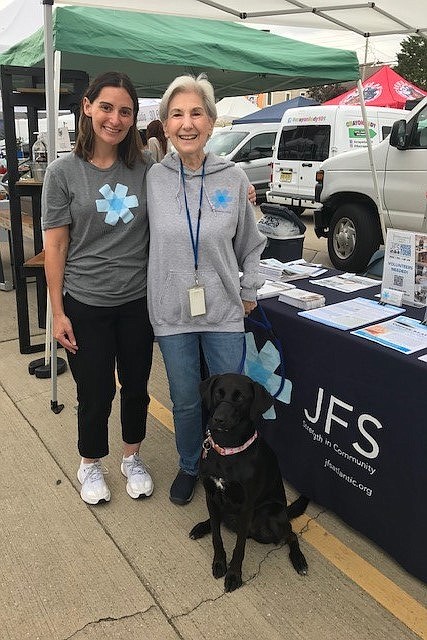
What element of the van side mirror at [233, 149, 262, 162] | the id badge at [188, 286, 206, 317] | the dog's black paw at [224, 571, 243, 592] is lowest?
the dog's black paw at [224, 571, 243, 592]

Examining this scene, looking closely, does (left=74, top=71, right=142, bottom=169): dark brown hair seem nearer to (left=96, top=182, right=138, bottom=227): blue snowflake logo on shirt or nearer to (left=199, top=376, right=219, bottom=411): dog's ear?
(left=96, top=182, right=138, bottom=227): blue snowflake logo on shirt

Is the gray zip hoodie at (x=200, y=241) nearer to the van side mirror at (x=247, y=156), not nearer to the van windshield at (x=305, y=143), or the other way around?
the van windshield at (x=305, y=143)

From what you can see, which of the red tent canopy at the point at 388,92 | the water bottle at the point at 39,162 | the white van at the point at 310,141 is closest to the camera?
the water bottle at the point at 39,162

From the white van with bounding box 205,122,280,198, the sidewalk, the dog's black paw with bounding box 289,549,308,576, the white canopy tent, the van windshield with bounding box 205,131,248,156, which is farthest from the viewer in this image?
the van windshield with bounding box 205,131,248,156

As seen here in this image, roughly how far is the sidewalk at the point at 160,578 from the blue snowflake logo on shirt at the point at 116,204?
142 centimetres

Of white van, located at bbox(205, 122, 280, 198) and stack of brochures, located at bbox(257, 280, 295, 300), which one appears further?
white van, located at bbox(205, 122, 280, 198)

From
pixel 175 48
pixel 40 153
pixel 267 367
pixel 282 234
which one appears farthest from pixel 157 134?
pixel 267 367

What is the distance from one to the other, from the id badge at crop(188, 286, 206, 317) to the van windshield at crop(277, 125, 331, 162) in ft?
29.2

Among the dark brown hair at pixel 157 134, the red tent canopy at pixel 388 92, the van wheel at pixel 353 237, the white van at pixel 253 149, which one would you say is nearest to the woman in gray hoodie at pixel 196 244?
the dark brown hair at pixel 157 134

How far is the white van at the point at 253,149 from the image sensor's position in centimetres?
1287

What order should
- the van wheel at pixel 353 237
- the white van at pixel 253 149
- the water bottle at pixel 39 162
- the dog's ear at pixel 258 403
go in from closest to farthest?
the dog's ear at pixel 258 403 < the water bottle at pixel 39 162 < the van wheel at pixel 353 237 < the white van at pixel 253 149

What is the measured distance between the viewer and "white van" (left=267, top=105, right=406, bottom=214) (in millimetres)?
9992

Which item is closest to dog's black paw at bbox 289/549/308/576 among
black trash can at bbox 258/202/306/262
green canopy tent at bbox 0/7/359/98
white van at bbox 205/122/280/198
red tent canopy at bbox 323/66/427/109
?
black trash can at bbox 258/202/306/262

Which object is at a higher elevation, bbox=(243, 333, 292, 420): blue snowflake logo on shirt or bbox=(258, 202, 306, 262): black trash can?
bbox=(258, 202, 306, 262): black trash can
